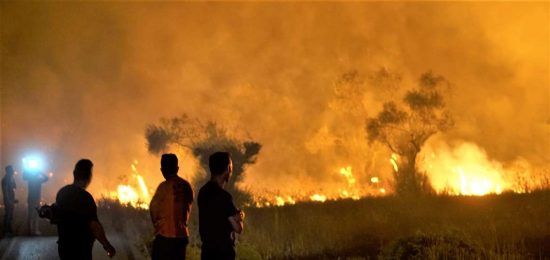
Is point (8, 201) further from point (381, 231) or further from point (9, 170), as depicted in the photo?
point (381, 231)

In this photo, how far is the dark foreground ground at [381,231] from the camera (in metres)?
10.8

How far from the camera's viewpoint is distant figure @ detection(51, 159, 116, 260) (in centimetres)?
655

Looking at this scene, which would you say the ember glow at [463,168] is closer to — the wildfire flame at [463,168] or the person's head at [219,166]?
the wildfire flame at [463,168]

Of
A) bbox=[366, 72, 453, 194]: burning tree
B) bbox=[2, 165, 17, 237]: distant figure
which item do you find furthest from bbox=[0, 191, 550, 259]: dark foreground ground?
bbox=[366, 72, 453, 194]: burning tree

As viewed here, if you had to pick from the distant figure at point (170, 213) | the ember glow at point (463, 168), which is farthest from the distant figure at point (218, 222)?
the ember glow at point (463, 168)

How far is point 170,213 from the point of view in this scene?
6660 mm

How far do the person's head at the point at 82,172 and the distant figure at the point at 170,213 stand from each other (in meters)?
0.73

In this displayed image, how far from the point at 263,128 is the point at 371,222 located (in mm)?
34873

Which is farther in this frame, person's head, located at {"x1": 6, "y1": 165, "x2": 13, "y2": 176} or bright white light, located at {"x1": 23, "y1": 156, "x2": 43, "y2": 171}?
bright white light, located at {"x1": 23, "y1": 156, "x2": 43, "y2": 171}

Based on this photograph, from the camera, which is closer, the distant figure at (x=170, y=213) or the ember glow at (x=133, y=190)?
the distant figure at (x=170, y=213)

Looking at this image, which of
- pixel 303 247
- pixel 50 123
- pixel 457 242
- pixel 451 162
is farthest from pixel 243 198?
pixel 50 123

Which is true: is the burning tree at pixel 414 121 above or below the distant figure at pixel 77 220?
above

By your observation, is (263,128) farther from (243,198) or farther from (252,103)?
(243,198)

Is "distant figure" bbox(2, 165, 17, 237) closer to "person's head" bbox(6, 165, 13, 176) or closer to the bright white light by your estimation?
"person's head" bbox(6, 165, 13, 176)
